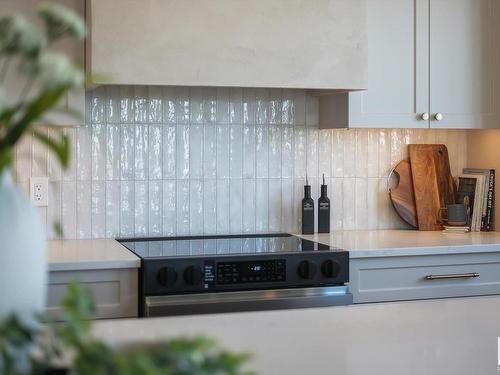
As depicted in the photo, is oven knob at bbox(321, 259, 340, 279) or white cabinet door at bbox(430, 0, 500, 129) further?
white cabinet door at bbox(430, 0, 500, 129)

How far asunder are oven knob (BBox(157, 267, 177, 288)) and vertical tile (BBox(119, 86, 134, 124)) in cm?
89

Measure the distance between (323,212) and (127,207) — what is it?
0.91m

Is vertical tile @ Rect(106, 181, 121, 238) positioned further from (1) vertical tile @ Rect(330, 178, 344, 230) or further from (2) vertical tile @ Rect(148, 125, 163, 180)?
(1) vertical tile @ Rect(330, 178, 344, 230)

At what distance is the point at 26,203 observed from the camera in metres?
1.16

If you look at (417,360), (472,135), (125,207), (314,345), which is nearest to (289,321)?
(314,345)

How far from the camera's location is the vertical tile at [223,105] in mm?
3756

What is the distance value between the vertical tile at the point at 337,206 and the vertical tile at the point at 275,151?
0.94ft

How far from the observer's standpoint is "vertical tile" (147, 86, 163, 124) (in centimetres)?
366

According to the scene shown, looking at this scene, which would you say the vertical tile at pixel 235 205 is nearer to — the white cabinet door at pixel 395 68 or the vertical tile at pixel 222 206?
the vertical tile at pixel 222 206

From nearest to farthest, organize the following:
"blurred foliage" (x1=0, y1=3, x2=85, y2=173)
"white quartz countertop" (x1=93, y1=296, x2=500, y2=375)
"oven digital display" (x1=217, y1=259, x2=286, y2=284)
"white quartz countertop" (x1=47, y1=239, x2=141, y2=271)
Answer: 1. "blurred foliage" (x1=0, y1=3, x2=85, y2=173)
2. "white quartz countertop" (x1=93, y1=296, x2=500, y2=375)
3. "white quartz countertop" (x1=47, y1=239, x2=141, y2=271)
4. "oven digital display" (x1=217, y1=259, x2=286, y2=284)

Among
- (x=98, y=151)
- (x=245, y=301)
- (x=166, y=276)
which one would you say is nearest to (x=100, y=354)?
(x=166, y=276)

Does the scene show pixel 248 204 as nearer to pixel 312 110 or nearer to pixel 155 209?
pixel 155 209

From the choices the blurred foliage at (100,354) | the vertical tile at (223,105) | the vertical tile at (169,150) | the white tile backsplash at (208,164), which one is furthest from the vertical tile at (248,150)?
the blurred foliage at (100,354)

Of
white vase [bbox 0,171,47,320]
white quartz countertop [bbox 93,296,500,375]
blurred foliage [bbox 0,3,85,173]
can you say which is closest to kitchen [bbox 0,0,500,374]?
white quartz countertop [bbox 93,296,500,375]
